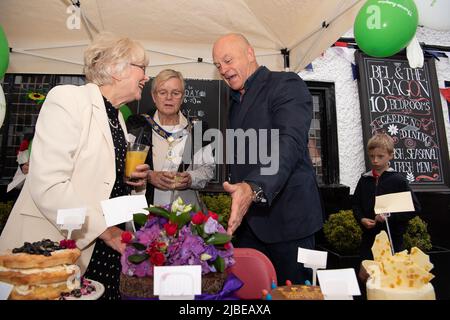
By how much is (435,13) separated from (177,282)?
364cm

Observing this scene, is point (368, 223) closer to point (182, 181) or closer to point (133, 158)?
point (182, 181)

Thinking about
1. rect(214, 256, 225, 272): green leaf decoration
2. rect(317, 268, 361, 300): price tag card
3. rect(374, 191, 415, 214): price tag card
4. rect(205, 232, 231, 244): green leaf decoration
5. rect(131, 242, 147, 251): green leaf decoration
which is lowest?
rect(317, 268, 361, 300): price tag card

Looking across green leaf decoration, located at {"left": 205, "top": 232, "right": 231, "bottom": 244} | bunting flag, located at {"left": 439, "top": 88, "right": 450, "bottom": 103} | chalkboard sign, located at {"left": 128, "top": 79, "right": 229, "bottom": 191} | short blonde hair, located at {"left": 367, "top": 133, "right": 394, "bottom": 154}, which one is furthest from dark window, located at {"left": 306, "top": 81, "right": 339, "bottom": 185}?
green leaf decoration, located at {"left": 205, "top": 232, "right": 231, "bottom": 244}

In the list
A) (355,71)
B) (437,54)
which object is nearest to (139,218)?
(355,71)

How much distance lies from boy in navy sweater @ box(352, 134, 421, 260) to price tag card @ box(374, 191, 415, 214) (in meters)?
1.52

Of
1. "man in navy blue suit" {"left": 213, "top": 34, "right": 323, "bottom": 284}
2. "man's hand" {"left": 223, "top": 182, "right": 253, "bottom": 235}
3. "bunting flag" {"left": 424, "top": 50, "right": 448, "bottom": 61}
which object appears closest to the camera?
"man's hand" {"left": 223, "top": 182, "right": 253, "bottom": 235}

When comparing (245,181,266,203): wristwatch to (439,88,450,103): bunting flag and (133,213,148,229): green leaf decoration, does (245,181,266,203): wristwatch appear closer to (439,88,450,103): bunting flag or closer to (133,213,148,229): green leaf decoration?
(133,213,148,229): green leaf decoration

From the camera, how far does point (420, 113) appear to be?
4387 millimetres

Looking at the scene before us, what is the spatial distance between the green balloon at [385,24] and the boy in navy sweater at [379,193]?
792 millimetres

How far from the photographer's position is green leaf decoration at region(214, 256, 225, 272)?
0.77 meters

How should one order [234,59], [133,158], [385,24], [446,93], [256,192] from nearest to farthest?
[256,192]
[133,158]
[234,59]
[385,24]
[446,93]

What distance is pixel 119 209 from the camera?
83cm

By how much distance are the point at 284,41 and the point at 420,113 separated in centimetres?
268
